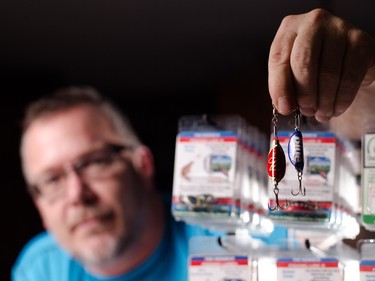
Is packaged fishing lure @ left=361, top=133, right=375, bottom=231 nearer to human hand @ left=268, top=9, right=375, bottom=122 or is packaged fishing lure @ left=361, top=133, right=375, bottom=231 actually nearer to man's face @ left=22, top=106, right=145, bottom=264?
human hand @ left=268, top=9, right=375, bottom=122

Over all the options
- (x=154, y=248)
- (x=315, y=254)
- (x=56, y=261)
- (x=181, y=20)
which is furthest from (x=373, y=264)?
(x=181, y=20)

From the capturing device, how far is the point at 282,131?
3.08 feet

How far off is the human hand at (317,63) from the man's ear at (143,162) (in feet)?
3.00

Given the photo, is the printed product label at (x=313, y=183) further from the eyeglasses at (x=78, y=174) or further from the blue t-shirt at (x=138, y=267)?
the eyeglasses at (x=78, y=174)

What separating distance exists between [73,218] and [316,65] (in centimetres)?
79

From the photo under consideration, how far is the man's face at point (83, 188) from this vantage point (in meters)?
1.42

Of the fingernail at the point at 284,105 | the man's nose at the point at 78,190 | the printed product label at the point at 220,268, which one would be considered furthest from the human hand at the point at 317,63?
the man's nose at the point at 78,190

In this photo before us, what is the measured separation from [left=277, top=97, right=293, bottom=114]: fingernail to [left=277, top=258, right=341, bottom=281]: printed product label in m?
0.24

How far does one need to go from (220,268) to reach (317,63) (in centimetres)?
33

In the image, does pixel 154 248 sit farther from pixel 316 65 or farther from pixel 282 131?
pixel 316 65

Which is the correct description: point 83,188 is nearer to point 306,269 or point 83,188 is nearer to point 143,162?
point 143,162

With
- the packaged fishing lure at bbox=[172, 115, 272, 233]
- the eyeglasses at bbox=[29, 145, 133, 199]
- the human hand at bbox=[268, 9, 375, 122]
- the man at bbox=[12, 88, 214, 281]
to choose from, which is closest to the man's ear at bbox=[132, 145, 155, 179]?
the man at bbox=[12, 88, 214, 281]

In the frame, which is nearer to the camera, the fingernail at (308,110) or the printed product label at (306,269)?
the fingernail at (308,110)

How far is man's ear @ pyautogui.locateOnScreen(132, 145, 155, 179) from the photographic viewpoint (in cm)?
170
